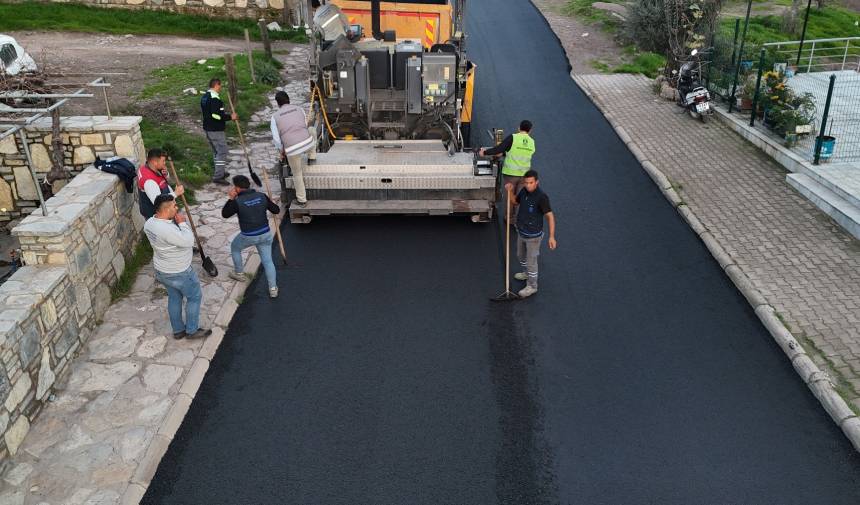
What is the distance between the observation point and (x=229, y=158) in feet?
42.4

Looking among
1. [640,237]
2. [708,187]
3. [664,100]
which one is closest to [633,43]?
[664,100]

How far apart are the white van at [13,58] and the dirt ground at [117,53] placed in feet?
2.31

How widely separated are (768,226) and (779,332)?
10.0ft

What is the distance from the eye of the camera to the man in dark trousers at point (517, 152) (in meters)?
10.1

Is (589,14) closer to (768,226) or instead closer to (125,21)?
(125,21)

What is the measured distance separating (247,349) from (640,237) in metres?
5.89

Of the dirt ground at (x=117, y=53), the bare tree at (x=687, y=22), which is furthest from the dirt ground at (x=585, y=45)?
the dirt ground at (x=117, y=53)

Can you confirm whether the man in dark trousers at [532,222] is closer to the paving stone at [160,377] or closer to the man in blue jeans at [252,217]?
the man in blue jeans at [252,217]

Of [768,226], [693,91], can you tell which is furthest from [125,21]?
[768,226]

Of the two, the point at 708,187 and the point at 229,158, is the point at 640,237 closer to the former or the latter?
the point at 708,187

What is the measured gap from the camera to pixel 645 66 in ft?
64.0

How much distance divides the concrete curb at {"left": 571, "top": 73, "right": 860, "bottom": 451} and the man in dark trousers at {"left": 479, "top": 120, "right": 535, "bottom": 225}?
9.16 feet

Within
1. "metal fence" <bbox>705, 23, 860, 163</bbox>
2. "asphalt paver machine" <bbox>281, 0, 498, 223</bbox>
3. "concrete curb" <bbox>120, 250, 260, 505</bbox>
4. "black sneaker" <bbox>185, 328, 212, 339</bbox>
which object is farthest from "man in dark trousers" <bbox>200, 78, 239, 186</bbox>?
"metal fence" <bbox>705, 23, 860, 163</bbox>

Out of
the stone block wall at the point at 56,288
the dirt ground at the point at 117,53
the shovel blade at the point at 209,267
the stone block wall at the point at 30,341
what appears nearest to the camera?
the stone block wall at the point at 30,341
